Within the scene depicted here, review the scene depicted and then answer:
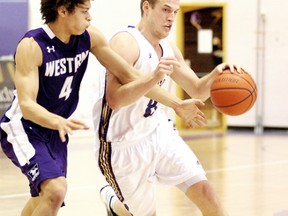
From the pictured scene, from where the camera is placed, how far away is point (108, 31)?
1173 cm

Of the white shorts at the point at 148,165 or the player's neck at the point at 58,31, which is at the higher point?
the player's neck at the point at 58,31

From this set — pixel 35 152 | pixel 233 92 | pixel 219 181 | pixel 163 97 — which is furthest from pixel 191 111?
pixel 219 181

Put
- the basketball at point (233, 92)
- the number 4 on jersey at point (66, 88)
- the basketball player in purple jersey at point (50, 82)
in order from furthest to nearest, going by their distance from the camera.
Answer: the basketball at point (233, 92) < the number 4 on jersey at point (66, 88) < the basketball player in purple jersey at point (50, 82)

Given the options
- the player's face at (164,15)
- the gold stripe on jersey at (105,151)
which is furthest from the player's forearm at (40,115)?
the player's face at (164,15)

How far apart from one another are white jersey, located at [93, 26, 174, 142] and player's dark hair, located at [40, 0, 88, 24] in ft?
2.68

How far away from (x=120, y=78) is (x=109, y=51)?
193 mm

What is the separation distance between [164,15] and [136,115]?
71 centimetres

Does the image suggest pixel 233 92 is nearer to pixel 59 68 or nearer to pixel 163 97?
pixel 163 97

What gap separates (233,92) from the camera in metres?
4.70

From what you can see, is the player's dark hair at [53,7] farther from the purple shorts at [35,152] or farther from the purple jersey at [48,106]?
the purple shorts at [35,152]

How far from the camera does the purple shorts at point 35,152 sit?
3.95 meters

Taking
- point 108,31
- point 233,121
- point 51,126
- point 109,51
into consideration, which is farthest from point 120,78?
point 233,121

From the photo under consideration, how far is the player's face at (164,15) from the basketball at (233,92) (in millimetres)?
485

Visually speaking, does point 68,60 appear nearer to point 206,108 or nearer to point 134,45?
point 134,45
